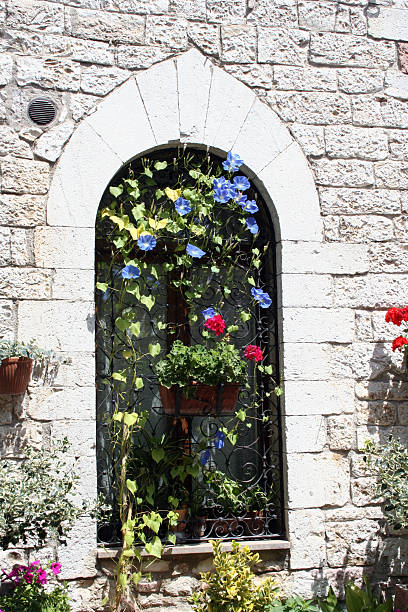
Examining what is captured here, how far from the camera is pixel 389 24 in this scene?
4.72 meters

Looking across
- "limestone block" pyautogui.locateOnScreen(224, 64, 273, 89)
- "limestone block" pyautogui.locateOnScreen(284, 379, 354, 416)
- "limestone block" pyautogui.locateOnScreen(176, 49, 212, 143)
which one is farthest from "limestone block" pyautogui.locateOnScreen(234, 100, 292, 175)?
"limestone block" pyautogui.locateOnScreen(284, 379, 354, 416)

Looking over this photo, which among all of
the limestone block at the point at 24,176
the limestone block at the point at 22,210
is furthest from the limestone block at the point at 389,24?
the limestone block at the point at 22,210

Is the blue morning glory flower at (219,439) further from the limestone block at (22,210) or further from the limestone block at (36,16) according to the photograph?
the limestone block at (36,16)

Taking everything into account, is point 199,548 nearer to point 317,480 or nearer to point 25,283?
point 317,480

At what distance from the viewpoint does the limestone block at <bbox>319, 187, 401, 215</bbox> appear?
4.50 m

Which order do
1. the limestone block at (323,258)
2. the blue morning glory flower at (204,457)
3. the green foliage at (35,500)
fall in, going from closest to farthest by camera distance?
1. the green foliage at (35,500)
2. the blue morning glory flower at (204,457)
3. the limestone block at (323,258)

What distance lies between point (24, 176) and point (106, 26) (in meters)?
1.00

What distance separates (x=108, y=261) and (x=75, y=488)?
4.30ft

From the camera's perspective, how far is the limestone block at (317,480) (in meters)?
4.21

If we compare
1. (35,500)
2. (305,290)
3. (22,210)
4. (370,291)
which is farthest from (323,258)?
(35,500)

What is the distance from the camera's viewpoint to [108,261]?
4348mm

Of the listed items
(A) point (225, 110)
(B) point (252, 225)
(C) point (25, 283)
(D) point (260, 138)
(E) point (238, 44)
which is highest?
(E) point (238, 44)

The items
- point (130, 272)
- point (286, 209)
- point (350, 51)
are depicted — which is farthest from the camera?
point (350, 51)

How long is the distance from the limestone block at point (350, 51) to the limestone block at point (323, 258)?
1.13 metres
